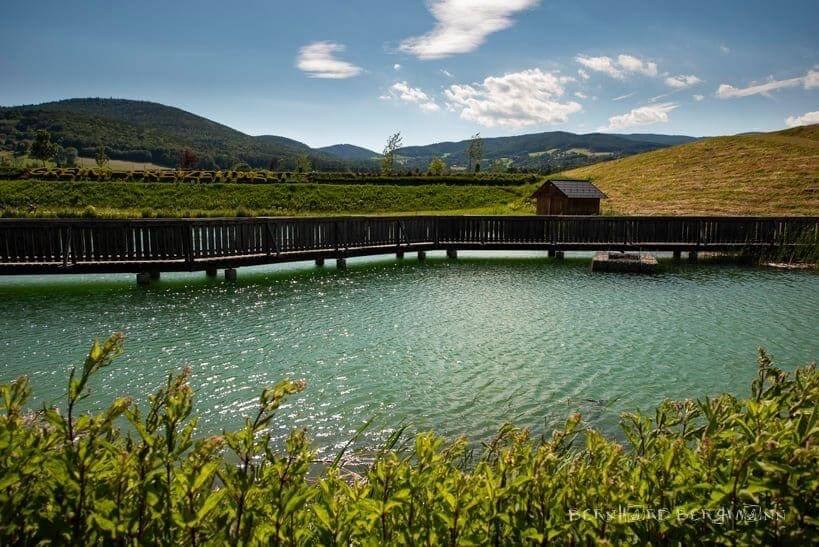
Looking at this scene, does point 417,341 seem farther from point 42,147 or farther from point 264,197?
point 42,147

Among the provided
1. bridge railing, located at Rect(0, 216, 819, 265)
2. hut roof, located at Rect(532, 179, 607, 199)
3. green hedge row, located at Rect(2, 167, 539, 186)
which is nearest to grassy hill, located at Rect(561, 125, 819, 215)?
hut roof, located at Rect(532, 179, 607, 199)

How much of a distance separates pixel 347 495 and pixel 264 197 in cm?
5813

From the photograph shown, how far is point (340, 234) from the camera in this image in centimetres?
2353

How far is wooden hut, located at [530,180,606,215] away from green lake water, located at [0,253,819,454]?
1978cm

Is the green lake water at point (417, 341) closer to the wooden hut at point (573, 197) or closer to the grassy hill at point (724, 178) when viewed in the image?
the wooden hut at point (573, 197)

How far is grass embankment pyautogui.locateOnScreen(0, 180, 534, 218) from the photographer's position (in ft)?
178

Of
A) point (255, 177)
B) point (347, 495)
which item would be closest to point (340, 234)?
point (347, 495)

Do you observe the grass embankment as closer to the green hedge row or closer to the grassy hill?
the green hedge row

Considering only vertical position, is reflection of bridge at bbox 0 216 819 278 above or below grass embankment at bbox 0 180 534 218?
below

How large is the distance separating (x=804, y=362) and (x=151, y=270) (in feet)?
62.6

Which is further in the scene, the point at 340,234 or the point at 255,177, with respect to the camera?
the point at 255,177

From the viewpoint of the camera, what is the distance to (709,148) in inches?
2576

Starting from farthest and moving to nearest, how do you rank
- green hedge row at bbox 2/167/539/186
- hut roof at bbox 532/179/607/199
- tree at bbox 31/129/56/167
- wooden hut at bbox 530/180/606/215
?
tree at bbox 31/129/56/167 < green hedge row at bbox 2/167/539/186 < wooden hut at bbox 530/180/606/215 < hut roof at bbox 532/179/607/199

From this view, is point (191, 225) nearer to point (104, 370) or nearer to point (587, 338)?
point (104, 370)
